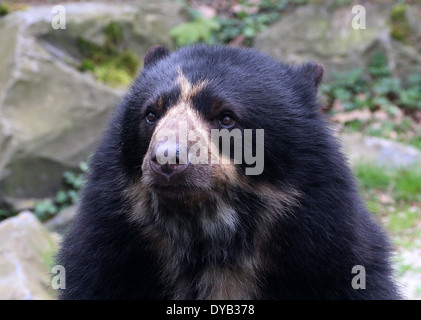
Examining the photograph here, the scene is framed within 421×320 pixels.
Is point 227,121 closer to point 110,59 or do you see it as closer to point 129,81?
point 129,81

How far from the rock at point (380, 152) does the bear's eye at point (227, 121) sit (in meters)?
5.57

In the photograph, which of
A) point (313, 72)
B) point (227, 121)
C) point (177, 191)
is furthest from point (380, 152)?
point (177, 191)

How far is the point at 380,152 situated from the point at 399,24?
402cm

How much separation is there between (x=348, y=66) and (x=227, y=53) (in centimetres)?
856

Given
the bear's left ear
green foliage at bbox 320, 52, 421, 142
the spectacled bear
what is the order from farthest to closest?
green foliage at bbox 320, 52, 421, 142, the bear's left ear, the spectacled bear

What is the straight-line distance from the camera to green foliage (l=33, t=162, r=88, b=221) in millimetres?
8469

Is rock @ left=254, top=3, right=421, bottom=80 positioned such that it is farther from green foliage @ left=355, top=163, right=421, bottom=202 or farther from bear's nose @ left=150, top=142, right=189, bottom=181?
bear's nose @ left=150, top=142, right=189, bottom=181

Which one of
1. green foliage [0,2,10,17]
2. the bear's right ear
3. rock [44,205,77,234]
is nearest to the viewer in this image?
the bear's right ear

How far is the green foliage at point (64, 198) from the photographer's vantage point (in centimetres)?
847

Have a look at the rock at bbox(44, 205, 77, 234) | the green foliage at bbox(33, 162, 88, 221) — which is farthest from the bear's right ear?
the green foliage at bbox(33, 162, 88, 221)

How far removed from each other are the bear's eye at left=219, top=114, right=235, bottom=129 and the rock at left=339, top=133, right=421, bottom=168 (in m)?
5.57

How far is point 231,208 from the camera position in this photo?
3.50m

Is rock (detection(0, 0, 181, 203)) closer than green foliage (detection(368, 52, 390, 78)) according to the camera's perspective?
Yes

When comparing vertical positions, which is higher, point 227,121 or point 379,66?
point 379,66
